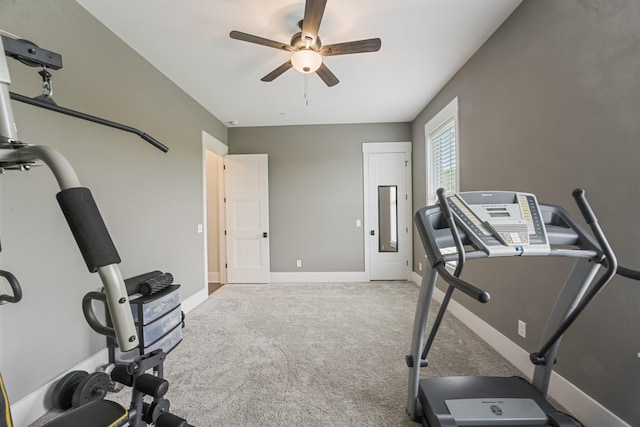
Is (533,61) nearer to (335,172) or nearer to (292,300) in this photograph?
(335,172)

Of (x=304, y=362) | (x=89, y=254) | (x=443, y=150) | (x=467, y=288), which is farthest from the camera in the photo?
(x=443, y=150)

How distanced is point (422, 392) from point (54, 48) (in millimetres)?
3265

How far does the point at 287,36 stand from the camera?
240 cm

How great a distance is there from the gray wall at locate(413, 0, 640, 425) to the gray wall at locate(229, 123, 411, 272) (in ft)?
8.12

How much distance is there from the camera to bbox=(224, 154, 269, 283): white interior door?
477 cm

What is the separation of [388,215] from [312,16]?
3.58m

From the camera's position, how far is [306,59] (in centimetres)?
216

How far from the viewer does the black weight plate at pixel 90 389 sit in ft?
5.57

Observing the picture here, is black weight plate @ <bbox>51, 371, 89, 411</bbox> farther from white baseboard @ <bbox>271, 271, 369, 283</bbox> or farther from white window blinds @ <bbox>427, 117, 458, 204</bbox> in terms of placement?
white window blinds @ <bbox>427, 117, 458, 204</bbox>

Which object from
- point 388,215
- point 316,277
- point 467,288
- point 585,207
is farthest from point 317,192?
point 467,288

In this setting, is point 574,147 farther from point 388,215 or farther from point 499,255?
point 388,215

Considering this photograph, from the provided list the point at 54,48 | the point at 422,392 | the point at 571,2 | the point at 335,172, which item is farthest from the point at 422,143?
the point at 54,48

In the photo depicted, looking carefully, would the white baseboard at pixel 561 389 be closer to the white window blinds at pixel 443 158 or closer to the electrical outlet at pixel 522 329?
the electrical outlet at pixel 522 329

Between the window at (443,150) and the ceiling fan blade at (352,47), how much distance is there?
146 cm
